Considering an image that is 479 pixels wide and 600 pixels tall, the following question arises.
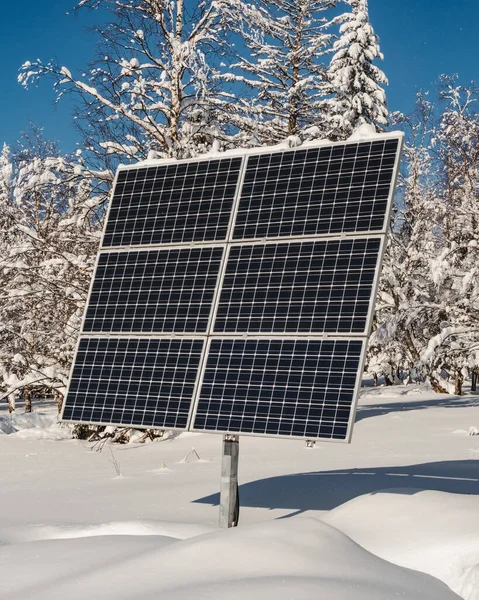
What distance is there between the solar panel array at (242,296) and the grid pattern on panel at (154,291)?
0.02 m

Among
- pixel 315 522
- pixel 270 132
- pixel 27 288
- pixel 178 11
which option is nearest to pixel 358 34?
pixel 270 132

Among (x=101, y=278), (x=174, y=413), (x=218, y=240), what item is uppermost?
(x=218, y=240)

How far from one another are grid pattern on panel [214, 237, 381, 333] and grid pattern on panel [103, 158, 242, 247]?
2.40ft

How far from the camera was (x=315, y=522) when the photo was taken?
7848 millimetres

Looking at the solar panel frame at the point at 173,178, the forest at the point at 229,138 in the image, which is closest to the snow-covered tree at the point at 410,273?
the forest at the point at 229,138

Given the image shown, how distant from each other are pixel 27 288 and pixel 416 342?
21590 millimetres

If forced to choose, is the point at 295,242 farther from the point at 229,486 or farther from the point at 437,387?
the point at 437,387

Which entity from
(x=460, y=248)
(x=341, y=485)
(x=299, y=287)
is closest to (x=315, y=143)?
(x=299, y=287)

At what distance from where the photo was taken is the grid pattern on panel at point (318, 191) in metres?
8.99

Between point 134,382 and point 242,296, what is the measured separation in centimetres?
179

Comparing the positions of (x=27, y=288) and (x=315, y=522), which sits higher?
(x=27, y=288)

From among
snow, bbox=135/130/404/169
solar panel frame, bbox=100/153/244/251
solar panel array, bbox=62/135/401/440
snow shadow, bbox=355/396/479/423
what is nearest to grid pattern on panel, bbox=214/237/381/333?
solar panel array, bbox=62/135/401/440

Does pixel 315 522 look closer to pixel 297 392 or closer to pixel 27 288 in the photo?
pixel 297 392

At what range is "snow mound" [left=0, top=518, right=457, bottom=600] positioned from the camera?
5953 mm
